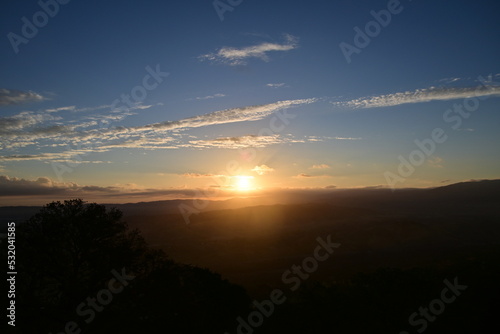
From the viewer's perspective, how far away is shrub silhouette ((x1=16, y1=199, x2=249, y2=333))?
19.2m

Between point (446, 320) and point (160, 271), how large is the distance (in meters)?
18.5

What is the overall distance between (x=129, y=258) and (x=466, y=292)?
2345cm

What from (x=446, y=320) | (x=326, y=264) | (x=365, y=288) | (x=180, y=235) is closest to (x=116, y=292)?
(x=365, y=288)

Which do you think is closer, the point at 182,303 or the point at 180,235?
the point at 182,303

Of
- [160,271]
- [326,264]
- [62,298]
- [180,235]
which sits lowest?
[62,298]

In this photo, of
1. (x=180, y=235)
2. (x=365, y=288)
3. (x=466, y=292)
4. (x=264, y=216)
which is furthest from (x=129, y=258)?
(x=264, y=216)

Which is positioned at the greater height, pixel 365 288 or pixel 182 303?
pixel 365 288

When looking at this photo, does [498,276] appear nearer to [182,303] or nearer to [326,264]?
[182,303]

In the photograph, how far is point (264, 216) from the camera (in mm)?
159250

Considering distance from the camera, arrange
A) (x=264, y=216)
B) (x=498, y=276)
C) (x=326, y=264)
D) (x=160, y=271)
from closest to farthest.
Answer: (x=160, y=271) → (x=498, y=276) → (x=326, y=264) → (x=264, y=216)

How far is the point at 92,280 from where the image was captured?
2020 centimetres

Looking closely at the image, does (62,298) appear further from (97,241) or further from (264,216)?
(264,216)

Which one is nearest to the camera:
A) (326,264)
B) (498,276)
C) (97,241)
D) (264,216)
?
(97,241)

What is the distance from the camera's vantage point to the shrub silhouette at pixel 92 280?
19.2 m
